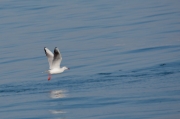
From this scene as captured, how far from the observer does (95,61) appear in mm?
25812

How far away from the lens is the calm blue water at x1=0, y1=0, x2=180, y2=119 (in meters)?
19.5

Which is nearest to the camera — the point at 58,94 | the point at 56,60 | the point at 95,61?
the point at 58,94

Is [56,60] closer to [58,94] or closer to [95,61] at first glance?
[58,94]

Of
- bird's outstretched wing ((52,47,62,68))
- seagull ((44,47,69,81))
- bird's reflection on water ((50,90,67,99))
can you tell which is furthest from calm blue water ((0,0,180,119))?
bird's outstretched wing ((52,47,62,68))

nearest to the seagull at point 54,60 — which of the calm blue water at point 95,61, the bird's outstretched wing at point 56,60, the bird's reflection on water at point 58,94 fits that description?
the bird's outstretched wing at point 56,60

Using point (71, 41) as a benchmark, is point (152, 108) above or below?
below

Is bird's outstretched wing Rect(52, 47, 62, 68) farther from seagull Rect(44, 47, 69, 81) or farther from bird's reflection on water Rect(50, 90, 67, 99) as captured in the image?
bird's reflection on water Rect(50, 90, 67, 99)

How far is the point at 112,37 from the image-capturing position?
30.5 metres

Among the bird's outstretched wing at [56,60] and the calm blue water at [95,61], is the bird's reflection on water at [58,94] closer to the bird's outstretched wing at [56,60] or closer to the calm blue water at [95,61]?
the calm blue water at [95,61]

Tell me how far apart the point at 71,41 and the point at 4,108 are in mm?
10426

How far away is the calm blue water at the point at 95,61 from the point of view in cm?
1950

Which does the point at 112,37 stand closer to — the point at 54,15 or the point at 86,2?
the point at 54,15

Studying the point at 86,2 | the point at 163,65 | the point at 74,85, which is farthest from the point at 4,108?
the point at 86,2

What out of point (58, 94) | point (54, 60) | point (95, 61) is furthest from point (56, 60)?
point (95, 61)
